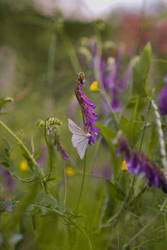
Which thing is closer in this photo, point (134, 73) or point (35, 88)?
point (134, 73)

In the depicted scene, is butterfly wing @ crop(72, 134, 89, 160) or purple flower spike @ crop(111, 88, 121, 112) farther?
purple flower spike @ crop(111, 88, 121, 112)

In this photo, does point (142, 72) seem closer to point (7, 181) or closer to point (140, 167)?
point (140, 167)

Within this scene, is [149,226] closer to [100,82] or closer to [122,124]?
[122,124]

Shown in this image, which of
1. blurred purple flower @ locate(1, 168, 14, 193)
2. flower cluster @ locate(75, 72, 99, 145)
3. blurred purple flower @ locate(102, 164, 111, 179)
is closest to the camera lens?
flower cluster @ locate(75, 72, 99, 145)

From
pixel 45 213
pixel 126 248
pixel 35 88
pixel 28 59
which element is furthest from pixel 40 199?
pixel 28 59

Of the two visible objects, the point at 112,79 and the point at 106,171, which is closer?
the point at 112,79

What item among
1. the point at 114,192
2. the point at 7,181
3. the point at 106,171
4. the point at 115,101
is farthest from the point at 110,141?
the point at 106,171

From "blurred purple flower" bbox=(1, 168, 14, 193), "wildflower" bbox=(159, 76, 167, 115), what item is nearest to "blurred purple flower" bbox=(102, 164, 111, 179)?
"blurred purple flower" bbox=(1, 168, 14, 193)

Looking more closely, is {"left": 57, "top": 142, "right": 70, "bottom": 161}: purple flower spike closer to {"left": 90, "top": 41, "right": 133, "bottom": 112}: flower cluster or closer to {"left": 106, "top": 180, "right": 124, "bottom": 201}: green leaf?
{"left": 106, "top": 180, "right": 124, "bottom": 201}: green leaf
